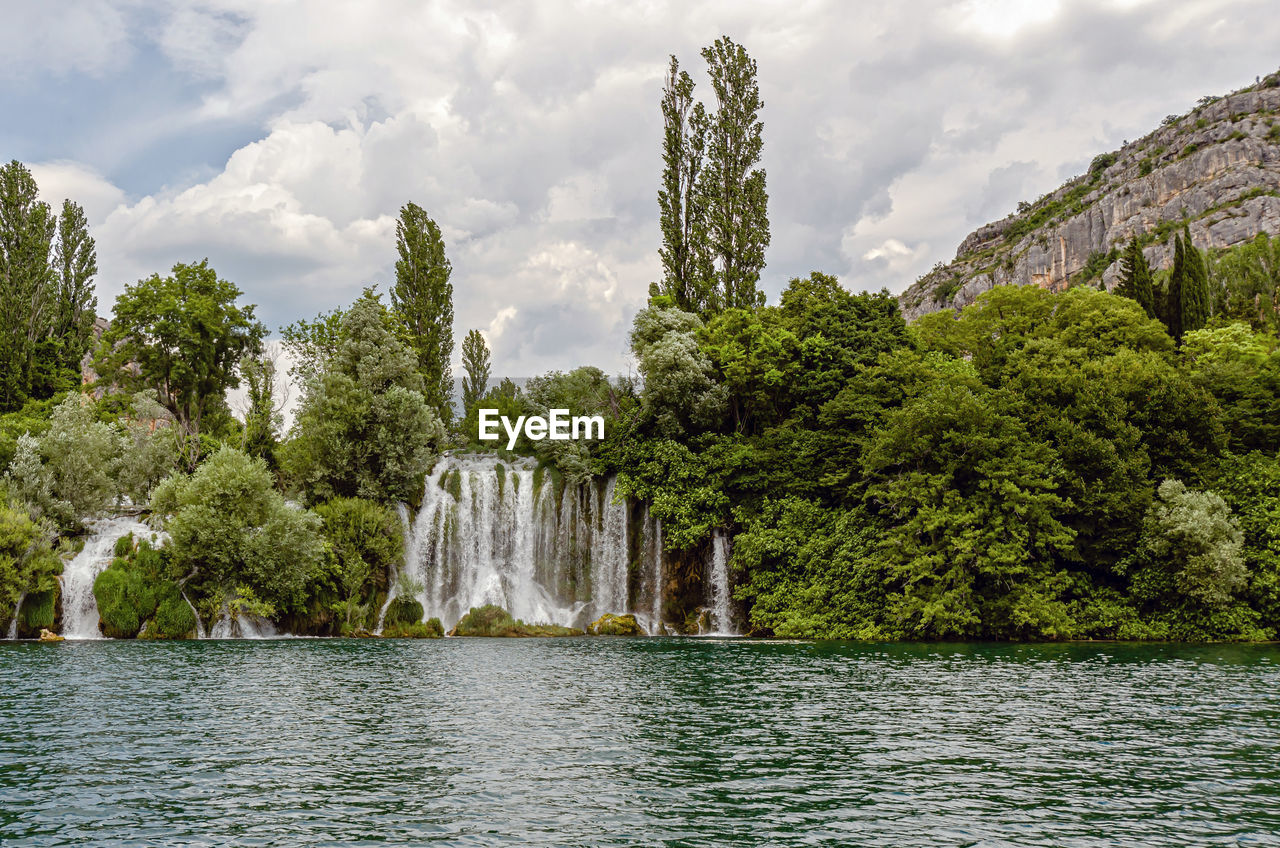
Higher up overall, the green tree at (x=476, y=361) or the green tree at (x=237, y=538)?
the green tree at (x=476, y=361)

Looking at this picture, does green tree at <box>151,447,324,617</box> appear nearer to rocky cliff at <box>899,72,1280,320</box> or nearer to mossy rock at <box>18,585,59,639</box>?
mossy rock at <box>18,585,59,639</box>

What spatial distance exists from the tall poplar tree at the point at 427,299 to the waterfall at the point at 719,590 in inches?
1209

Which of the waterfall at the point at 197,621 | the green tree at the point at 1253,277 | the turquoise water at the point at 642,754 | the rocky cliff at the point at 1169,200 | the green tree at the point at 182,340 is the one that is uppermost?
the rocky cliff at the point at 1169,200

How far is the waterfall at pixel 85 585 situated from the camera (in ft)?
150

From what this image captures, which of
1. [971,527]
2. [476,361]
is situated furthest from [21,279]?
[971,527]

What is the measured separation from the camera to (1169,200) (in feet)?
540

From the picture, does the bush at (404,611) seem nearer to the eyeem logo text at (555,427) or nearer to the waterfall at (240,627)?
the waterfall at (240,627)

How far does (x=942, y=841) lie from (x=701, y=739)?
26.6ft

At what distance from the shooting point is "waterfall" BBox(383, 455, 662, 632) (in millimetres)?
53844

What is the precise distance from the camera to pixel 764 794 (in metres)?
15.3

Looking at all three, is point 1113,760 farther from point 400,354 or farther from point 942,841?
point 400,354

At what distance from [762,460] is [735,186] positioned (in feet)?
81.7

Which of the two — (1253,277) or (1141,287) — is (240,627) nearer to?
(1141,287)

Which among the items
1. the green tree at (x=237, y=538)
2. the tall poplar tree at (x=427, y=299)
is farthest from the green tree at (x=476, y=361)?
the green tree at (x=237, y=538)
